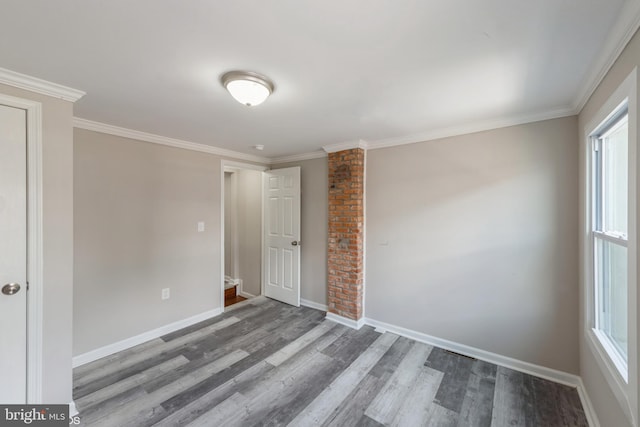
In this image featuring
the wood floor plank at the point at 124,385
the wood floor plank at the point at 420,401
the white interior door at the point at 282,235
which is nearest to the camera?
the wood floor plank at the point at 420,401

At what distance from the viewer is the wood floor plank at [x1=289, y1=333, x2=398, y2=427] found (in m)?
1.82

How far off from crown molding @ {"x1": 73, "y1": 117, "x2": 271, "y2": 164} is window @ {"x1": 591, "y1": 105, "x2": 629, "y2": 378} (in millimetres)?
3697

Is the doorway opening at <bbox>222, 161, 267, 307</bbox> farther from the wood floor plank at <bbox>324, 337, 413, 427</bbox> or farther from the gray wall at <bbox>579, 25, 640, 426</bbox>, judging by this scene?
the gray wall at <bbox>579, 25, 640, 426</bbox>

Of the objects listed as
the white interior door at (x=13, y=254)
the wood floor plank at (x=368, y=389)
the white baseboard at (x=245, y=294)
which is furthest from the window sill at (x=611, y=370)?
the white baseboard at (x=245, y=294)

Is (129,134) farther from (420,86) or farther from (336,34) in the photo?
(420,86)

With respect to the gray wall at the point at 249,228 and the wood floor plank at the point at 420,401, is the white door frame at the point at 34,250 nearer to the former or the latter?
the wood floor plank at the point at 420,401

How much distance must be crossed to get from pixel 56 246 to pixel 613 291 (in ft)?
12.2

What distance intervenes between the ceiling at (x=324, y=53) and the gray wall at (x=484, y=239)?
428 millimetres

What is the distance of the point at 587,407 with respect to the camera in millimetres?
1856

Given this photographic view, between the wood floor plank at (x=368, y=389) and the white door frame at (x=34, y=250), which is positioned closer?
the white door frame at (x=34, y=250)

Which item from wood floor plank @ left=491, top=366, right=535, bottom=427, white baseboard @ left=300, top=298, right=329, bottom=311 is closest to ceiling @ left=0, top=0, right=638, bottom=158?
wood floor plank @ left=491, top=366, right=535, bottom=427

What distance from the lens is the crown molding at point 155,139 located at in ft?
7.98

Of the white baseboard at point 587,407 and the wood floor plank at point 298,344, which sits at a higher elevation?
the white baseboard at point 587,407

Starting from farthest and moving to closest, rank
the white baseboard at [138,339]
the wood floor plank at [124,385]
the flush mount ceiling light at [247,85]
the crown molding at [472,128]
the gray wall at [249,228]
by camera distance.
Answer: the gray wall at [249,228] < the white baseboard at [138,339] < the crown molding at [472,128] < the wood floor plank at [124,385] < the flush mount ceiling light at [247,85]
